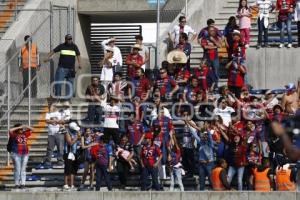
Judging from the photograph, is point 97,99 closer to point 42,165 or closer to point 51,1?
point 42,165

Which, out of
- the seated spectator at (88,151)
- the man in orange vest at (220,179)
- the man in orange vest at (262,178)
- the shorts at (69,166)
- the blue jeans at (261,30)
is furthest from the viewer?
the blue jeans at (261,30)

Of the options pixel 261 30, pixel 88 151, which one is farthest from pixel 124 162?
pixel 261 30

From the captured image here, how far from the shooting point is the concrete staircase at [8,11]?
34.8 meters

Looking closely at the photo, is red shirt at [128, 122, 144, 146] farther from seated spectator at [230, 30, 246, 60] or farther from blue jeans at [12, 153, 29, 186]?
seated spectator at [230, 30, 246, 60]

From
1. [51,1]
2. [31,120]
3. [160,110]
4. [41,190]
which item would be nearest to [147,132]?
[160,110]

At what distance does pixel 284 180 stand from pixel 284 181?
0.08 ft

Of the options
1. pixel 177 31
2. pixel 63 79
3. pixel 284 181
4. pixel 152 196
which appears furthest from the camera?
pixel 177 31

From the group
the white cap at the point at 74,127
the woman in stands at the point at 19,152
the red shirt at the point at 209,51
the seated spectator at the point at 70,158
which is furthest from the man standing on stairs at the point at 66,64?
the red shirt at the point at 209,51

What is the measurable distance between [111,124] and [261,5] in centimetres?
580

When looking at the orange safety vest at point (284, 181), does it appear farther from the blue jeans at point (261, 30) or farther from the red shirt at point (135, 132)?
the blue jeans at point (261, 30)

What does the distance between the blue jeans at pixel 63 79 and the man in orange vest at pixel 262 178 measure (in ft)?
20.8

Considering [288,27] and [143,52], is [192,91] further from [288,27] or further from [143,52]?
[288,27]

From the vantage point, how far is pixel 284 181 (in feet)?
84.5

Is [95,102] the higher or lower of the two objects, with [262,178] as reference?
higher
